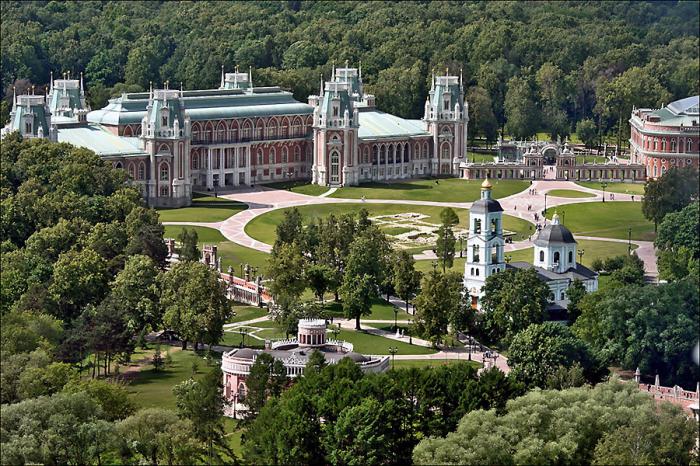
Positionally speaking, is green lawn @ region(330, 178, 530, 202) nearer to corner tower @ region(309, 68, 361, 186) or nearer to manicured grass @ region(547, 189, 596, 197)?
corner tower @ region(309, 68, 361, 186)

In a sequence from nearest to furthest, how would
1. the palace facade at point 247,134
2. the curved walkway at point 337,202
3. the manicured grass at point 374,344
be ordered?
Answer: the manicured grass at point 374,344 → the curved walkway at point 337,202 → the palace facade at point 247,134

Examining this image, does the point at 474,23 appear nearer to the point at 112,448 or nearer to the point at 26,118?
the point at 26,118

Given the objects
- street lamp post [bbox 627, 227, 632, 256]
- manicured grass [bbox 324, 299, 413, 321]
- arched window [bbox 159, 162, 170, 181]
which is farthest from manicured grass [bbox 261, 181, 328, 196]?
manicured grass [bbox 324, 299, 413, 321]

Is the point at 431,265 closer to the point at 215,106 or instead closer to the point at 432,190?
the point at 432,190

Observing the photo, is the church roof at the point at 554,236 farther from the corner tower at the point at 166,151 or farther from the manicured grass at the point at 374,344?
the corner tower at the point at 166,151

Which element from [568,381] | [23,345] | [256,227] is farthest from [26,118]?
[568,381]

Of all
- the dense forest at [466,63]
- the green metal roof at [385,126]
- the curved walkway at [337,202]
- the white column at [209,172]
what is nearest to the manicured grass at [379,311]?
the curved walkway at [337,202]

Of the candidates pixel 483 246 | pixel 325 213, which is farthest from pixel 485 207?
pixel 325 213
